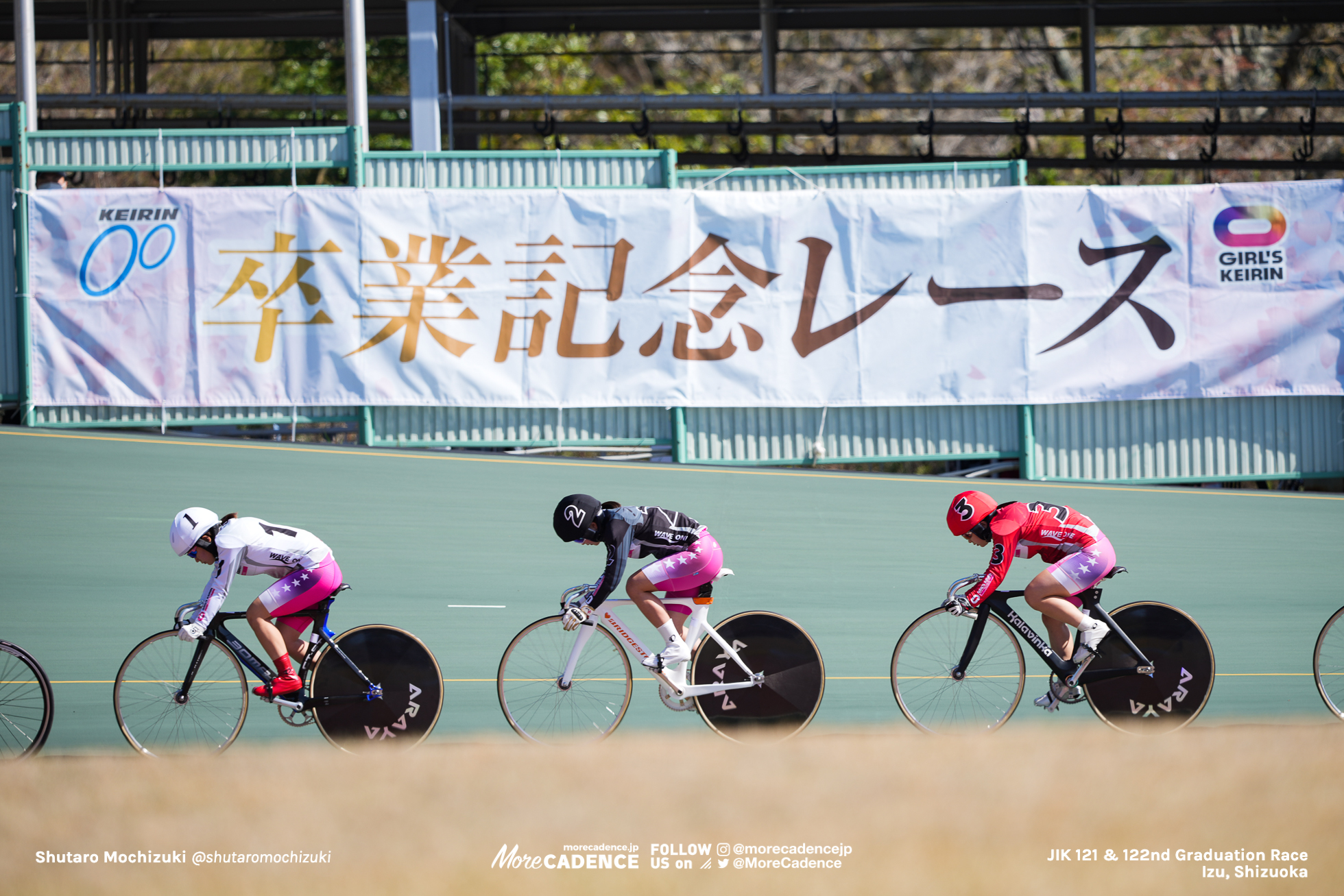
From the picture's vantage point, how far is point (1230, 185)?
11594mm

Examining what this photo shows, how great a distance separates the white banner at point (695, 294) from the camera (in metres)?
11.5

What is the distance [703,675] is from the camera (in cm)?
581

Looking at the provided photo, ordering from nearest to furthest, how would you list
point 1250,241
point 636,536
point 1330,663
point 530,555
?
point 636,536, point 1330,663, point 530,555, point 1250,241

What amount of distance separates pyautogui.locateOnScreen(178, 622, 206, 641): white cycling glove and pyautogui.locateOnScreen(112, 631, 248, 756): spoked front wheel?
17cm

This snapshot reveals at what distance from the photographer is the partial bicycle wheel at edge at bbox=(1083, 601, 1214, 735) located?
593 centimetres

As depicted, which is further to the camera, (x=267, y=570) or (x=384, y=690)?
(x=267, y=570)

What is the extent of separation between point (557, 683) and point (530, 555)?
13.2 feet

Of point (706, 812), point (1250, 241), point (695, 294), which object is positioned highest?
point (1250, 241)

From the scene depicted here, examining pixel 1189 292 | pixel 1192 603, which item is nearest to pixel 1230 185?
pixel 1189 292

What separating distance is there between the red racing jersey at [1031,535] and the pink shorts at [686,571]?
126 cm

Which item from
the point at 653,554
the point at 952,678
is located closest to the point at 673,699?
the point at 653,554

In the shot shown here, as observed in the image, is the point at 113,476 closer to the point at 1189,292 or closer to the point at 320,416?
the point at 320,416

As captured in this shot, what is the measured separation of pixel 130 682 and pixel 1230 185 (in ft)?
35.0

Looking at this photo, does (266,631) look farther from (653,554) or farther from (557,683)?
(653,554)
